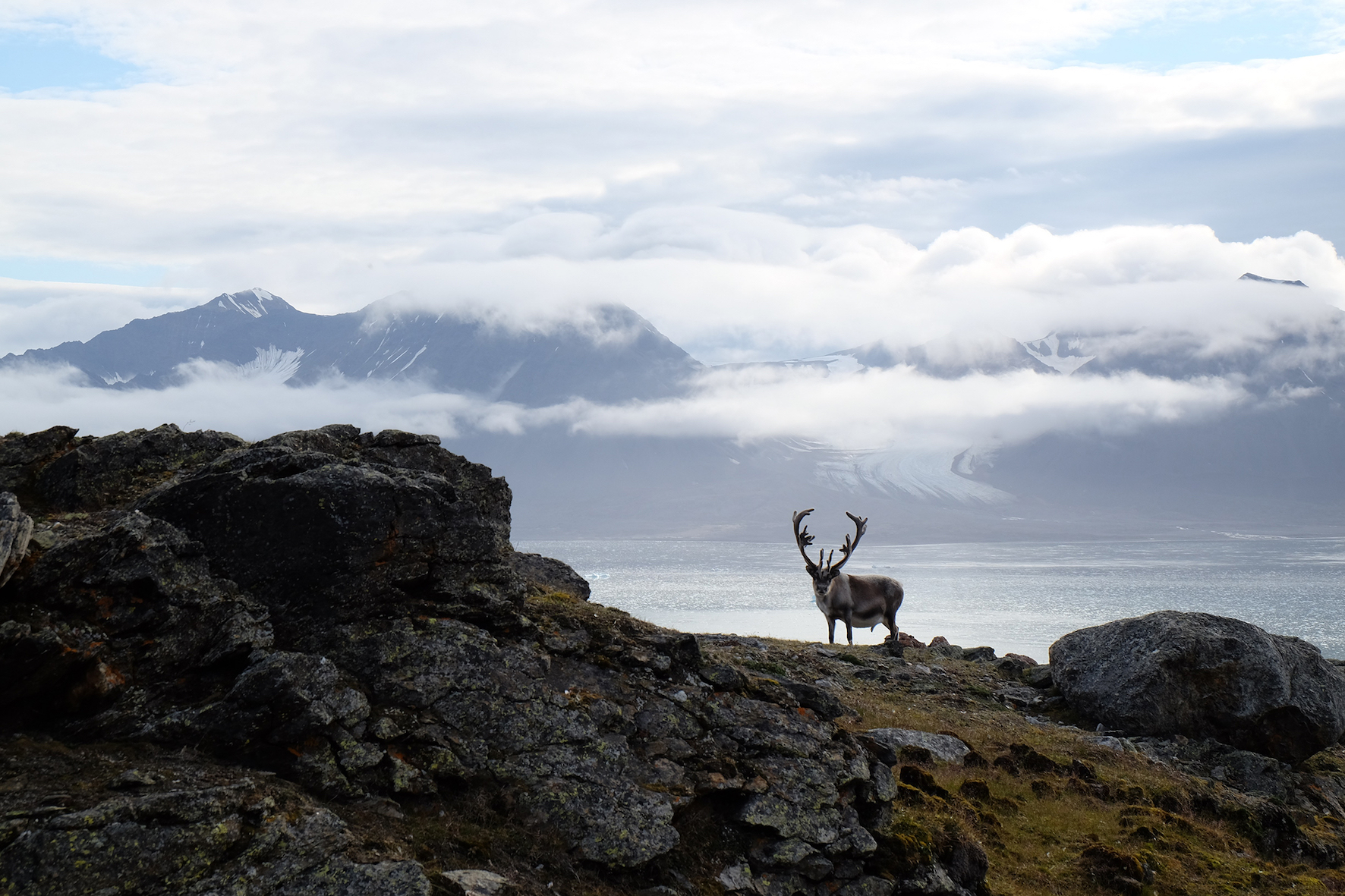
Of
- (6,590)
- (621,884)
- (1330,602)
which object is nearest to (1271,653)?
(621,884)

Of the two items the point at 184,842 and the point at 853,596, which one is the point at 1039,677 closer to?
the point at 853,596

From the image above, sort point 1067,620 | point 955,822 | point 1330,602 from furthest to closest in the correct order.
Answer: point 1330,602
point 1067,620
point 955,822

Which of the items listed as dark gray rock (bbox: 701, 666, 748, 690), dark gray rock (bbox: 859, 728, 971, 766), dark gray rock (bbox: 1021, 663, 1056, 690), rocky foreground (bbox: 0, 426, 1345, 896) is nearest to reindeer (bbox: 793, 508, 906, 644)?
dark gray rock (bbox: 1021, 663, 1056, 690)

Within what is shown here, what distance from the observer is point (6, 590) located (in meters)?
10.2

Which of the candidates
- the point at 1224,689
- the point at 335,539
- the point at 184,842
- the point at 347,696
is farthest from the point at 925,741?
the point at 184,842

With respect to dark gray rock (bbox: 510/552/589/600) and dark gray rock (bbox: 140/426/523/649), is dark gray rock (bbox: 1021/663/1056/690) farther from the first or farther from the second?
dark gray rock (bbox: 140/426/523/649)

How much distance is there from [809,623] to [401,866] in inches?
→ 4517

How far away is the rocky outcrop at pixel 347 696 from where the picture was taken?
9102mm

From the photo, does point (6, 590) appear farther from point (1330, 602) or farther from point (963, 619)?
point (1330, 602)

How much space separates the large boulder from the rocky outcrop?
1059 centimetres

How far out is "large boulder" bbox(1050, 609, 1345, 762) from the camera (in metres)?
21.0

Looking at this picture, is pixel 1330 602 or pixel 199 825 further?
pixel 1330 602

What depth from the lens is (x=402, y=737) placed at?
1109 centimetres

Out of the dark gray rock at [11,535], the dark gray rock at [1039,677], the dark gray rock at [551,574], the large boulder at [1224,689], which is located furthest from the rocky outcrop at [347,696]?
the dark gray rock at [1039,677]
